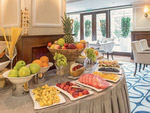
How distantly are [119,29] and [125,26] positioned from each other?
390 millimetres

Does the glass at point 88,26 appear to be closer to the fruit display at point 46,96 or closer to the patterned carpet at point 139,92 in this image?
the patterned carpet at point 139,92

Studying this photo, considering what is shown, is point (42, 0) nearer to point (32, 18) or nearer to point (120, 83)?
point (32, 18)

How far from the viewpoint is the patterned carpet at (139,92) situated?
2.39 metres

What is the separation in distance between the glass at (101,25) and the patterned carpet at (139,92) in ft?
14.9

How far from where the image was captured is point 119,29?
8000 millimetres

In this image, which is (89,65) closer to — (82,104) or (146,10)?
(82,104)

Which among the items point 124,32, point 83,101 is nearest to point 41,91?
point 83,101

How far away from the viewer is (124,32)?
7.79 meters

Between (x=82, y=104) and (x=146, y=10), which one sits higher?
(x=146, y=10)

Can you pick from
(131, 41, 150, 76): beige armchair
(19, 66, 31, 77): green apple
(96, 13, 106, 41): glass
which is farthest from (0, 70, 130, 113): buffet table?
(96, 13, 106, 41): glass

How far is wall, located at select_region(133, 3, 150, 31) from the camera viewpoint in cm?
657

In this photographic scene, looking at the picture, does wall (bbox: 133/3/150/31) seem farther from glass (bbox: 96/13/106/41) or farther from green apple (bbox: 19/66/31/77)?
green apple (bbox: 19/66/31/77)

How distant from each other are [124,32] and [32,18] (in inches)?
276

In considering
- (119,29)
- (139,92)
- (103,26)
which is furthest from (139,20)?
(139,92)
